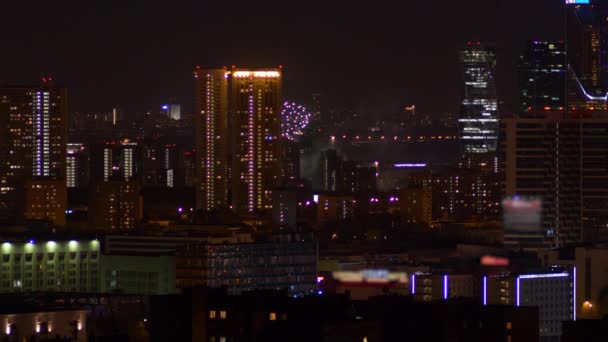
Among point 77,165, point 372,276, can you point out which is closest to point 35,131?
point 77,165

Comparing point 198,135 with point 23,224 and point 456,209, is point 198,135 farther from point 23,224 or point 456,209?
point 23,224

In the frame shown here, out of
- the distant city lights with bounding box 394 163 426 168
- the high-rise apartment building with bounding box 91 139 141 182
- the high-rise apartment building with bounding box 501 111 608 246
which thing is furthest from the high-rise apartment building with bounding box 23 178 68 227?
the distant city lights with bounding box 394 163 426 168

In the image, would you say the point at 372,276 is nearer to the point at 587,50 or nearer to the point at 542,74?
the point at 587,50

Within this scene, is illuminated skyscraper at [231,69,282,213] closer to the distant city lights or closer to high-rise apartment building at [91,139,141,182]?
high-rise apartment building at [91,139,141,182]

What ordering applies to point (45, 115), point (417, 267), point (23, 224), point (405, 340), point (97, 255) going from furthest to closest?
point (45, 115) < point (23, 224) < point (97, 255) < point (417, 267) < point (405, 340)

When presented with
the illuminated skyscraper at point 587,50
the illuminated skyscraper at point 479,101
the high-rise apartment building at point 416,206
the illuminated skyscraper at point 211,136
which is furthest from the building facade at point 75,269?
the illuminated skyscraper at point 479,101

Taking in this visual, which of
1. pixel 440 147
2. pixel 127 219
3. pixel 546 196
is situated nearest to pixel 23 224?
pixel 127 219
